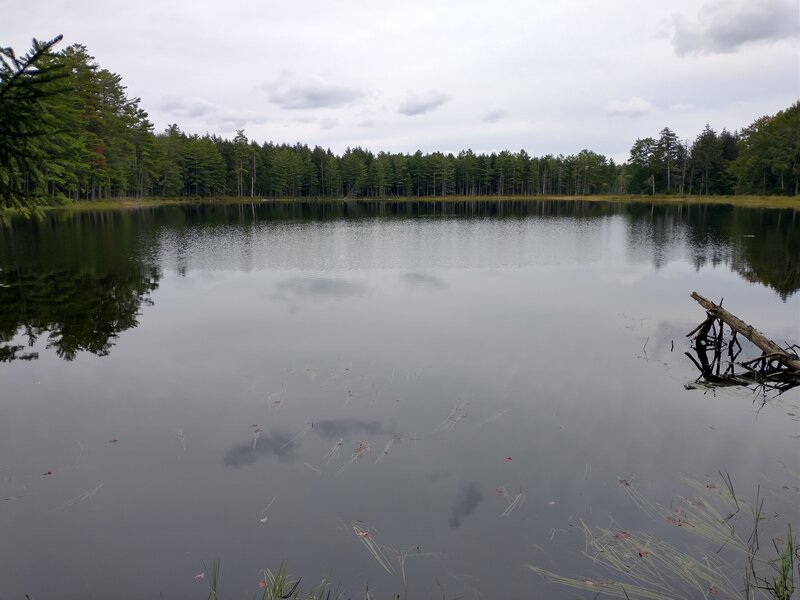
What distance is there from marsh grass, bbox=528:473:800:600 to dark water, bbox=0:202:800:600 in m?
0.25

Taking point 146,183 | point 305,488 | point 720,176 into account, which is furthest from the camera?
point 720,176

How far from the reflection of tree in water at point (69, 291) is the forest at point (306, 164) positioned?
592 centimetres

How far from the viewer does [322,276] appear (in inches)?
1136

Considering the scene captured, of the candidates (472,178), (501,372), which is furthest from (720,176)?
(501,372)

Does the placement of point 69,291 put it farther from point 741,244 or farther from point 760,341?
point 741,244

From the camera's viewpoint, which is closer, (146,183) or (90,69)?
(90,69)

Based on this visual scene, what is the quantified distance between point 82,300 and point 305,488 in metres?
18.4

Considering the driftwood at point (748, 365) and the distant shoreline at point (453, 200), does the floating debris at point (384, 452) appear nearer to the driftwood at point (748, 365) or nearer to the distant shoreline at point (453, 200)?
the driftwood at point (748, 365)

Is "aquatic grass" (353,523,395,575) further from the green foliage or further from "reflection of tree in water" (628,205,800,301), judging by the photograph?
"reflection of tree in water" (628,205,800,301)

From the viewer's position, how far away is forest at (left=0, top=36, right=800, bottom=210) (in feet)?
26.8

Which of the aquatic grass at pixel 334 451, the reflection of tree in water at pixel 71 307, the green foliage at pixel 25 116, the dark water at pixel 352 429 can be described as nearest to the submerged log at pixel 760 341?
the dark water at pixel 352 429

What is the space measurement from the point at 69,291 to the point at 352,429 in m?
19.6

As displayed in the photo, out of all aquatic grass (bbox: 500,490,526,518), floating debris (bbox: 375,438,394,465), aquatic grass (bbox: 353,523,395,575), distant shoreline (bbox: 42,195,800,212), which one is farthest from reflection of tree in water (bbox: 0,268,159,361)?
distant shoreline (bbox: 42,195,800,212)

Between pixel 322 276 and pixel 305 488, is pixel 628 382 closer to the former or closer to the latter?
pixel 305 488
